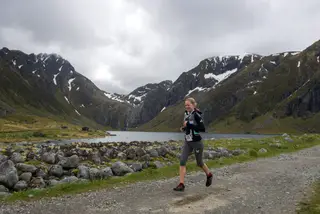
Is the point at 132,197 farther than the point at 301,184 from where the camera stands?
No

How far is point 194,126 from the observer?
1380 cm

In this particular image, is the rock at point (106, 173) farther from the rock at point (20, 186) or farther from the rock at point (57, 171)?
the rock at point (57, 171)

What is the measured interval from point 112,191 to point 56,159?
19.4 m

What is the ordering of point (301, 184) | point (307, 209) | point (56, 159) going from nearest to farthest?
point (307, 209)
point (301, 184)
point (56, 159)

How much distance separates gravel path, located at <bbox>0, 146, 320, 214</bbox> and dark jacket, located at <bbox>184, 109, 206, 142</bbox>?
249 centimetres

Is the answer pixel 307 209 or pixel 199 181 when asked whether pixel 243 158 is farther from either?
pixel 307 209

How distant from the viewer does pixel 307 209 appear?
35.9 feet

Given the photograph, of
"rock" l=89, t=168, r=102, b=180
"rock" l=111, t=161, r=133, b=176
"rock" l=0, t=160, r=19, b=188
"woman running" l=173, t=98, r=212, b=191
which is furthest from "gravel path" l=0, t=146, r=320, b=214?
"rock" l=0, t=160, r=19, b=188

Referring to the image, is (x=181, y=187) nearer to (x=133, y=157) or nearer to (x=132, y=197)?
(x=132, y=197)

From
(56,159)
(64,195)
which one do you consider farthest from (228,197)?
(56,159)

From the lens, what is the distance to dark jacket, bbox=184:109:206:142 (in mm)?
13789

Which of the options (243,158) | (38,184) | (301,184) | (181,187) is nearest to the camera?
(181,187)

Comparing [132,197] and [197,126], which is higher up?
[197,126]

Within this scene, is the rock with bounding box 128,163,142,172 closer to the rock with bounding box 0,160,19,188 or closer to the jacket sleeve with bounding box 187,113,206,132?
the rock with bounding box 0,160,19,188
